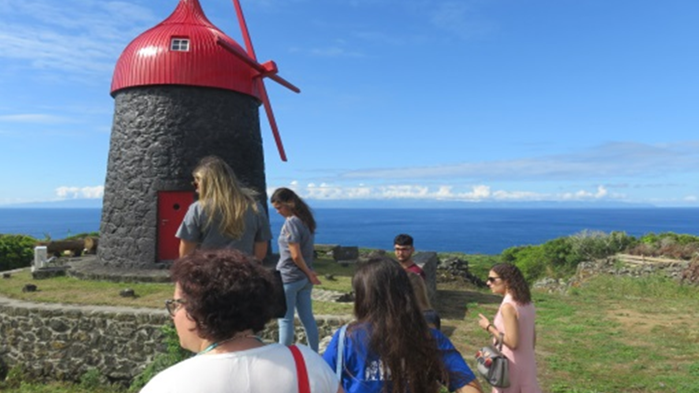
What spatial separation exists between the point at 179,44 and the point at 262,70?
2132 mm

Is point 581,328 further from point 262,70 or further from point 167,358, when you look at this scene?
point 262,70

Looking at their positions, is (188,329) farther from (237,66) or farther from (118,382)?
(237,66)

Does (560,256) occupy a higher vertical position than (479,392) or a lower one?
lower

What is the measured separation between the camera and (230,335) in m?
1.67

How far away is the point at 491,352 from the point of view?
11.5 feet

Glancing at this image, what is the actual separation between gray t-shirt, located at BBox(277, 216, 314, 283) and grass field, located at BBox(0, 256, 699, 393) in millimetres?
3220

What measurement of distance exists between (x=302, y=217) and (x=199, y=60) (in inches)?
347

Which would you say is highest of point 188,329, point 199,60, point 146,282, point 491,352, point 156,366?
point 199,60

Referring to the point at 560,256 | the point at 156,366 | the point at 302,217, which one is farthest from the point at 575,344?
the point at 560,256

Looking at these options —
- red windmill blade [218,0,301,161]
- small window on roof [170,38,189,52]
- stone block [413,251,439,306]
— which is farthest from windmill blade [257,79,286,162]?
stone block [413,251,439,306]

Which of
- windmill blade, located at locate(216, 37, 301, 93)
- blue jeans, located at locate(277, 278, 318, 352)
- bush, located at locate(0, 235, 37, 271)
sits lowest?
bush, located at locate(0, 235, 37, 271)

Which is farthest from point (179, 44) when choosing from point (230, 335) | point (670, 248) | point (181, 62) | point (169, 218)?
point (670, 248)

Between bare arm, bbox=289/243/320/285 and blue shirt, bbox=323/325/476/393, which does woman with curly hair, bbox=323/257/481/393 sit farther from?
bare arm, bbox=289/243/320/285

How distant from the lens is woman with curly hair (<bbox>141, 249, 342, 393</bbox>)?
154cm
